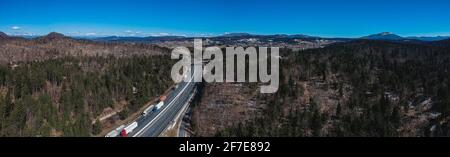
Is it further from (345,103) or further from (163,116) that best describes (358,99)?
(163,116)

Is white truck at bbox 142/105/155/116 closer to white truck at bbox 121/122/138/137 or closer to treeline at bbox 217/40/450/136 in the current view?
white truck at bbox 121/122/138/137

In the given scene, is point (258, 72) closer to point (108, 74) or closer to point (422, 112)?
point (108, 74)

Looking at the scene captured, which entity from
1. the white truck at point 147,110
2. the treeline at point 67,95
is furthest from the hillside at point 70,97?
the white truck at point 147,110

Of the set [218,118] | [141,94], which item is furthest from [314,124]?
[141,94]

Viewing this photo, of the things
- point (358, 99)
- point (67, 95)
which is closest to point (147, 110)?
point (67, 95)

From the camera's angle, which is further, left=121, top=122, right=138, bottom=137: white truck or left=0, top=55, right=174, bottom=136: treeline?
left=0, top=55, right=174, bottom=136: treeline

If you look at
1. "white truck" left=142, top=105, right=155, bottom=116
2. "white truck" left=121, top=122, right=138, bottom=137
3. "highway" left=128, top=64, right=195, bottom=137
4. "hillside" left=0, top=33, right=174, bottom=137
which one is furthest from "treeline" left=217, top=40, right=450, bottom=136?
"hillside" left=0, top=33, right=174, bottom=137
